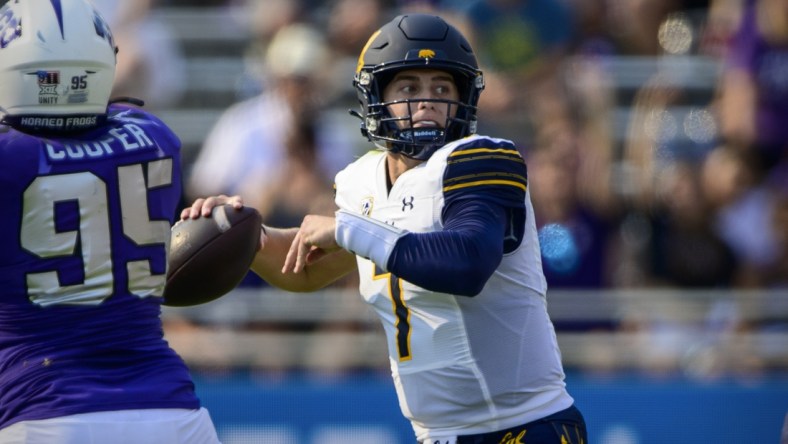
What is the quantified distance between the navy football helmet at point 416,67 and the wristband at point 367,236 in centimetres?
42

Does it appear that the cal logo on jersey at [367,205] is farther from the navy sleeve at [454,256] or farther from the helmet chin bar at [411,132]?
the navy sleeve at [454,256]

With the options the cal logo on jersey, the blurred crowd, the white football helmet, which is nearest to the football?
the cal logo on jersey

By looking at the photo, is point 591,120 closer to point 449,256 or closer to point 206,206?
point 206,206

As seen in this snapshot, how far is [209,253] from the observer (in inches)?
161

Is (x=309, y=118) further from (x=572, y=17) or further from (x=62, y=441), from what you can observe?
(x=62, y=441)

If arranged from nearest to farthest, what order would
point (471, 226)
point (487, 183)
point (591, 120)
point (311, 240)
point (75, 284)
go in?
point (75, 284), point (471, 226), point (487, 183), point (311, 240), point (591, 120)

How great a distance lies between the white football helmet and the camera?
3.44 meters

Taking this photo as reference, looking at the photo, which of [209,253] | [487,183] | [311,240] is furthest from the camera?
[209,253]

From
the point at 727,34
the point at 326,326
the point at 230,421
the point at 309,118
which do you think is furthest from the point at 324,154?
the point at 727,34

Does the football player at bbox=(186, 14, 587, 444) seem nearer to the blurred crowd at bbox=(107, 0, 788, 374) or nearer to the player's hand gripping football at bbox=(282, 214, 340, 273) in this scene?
the player's hand gripping football at bbox=(282, 214, 340, 273)

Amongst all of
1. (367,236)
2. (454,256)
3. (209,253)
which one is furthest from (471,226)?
(209,253)

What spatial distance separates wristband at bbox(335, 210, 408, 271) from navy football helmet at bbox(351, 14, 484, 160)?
16.6 inches

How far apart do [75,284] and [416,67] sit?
4.21ft

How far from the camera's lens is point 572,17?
830cm
